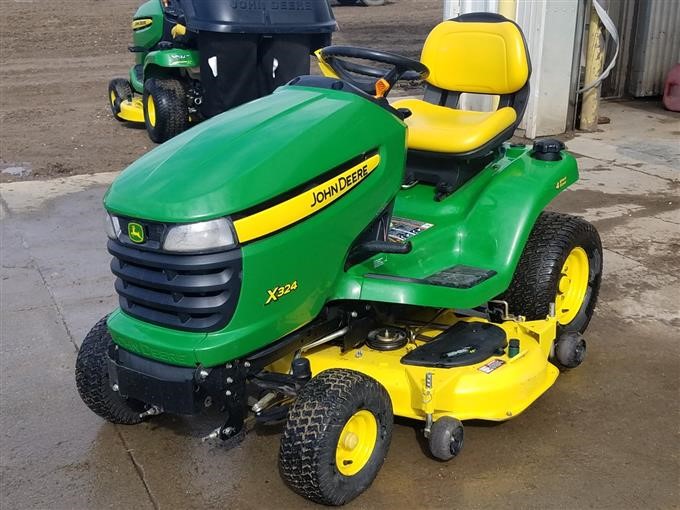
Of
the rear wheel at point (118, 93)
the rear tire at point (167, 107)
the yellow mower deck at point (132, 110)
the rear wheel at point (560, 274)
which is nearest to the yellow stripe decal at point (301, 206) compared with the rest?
the rear wheel at point (560, 274)

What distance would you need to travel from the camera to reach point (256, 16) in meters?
6.94

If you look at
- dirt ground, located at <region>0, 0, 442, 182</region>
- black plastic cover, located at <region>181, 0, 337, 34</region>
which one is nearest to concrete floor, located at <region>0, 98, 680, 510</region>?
black plastic cover, located at <region>181, 0, 337, 34</region>

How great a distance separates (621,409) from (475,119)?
1.38m

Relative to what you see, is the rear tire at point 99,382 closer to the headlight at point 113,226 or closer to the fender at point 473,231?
the headlight at point 113,226

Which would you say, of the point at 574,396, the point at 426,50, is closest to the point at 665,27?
the point at 426,50

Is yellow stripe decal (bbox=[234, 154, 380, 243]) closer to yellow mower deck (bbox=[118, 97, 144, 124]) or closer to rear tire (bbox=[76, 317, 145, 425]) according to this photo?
rear tire (bbox=[76, 317, 145, 425])

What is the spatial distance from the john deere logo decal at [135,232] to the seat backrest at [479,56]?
6.58ft

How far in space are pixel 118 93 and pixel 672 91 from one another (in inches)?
220

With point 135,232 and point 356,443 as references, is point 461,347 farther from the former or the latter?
point 135,232

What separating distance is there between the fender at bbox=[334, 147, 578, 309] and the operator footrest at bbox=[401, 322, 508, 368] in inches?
6.6

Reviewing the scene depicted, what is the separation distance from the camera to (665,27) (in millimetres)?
9531

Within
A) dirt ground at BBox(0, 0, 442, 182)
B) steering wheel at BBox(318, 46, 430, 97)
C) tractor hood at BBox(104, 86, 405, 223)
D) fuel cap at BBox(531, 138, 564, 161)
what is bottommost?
dirt ground at BBox(0, 0, 442, 182)

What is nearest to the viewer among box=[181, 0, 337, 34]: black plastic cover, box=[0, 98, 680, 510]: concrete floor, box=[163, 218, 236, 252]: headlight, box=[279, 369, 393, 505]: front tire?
box=[163, 218, 236, 252]: headlight

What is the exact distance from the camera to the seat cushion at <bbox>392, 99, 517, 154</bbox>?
3.58 meters
